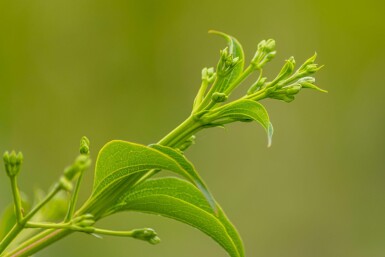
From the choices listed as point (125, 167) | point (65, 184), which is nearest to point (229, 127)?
point (125, 167)

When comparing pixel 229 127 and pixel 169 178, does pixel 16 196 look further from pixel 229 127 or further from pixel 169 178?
pixel 229 127

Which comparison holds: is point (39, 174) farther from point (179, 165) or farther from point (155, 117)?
point (179, 165)

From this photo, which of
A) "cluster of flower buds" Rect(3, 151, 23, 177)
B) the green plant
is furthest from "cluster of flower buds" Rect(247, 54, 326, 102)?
"cluster of flower buds" Rect(3, 151, 23, 177)

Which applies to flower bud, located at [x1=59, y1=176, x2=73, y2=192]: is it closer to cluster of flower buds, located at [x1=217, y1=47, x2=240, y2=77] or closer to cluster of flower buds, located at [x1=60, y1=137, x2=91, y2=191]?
cluster of flower buds, located at [x1=60, y1=137, x2=91, y2=191]

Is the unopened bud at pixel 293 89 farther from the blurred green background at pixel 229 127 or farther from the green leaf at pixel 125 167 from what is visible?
the blurred green background at pixel 229 127

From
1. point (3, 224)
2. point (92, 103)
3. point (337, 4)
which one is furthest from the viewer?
point (337, 4)

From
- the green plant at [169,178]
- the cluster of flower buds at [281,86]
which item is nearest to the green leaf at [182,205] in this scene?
the green plant at [169,178]

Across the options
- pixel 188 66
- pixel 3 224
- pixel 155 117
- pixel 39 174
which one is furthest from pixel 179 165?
pixel 188 66
